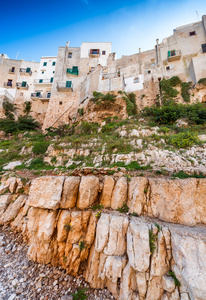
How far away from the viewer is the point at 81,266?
193 inches

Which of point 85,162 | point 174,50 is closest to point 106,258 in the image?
point 85,162

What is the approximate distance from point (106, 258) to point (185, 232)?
279cm

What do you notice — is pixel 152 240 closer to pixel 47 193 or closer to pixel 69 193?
pixel 69 193

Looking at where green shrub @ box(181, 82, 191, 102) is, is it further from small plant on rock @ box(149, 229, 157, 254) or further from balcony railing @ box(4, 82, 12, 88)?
balcony railing @ box(4, 82, 12, 88)

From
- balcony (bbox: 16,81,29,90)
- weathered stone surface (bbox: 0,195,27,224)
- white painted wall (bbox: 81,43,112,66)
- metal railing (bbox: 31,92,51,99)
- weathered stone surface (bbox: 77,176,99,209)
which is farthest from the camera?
balcony (bbox: 16,81,29,90)

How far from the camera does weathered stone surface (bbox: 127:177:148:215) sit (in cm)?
514

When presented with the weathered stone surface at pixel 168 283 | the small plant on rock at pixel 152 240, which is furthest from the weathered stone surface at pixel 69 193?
the weathered stone surface at pixel 168 283

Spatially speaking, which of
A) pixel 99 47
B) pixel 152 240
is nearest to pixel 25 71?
pixel 99 47

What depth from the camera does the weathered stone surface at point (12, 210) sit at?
726 centimetres

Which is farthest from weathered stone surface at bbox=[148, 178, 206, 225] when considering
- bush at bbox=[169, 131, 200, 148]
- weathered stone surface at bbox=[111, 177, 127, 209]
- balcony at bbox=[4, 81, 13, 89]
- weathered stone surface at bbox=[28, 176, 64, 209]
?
balcony at bbox=[4, 81, 13, 89]

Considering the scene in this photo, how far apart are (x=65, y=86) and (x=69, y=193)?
2512cm

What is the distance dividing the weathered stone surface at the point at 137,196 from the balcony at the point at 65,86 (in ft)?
81.3

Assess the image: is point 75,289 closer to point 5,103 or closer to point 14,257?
point 14,257

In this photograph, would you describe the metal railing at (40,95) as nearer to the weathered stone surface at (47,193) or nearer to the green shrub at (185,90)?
the green shrub at (185,90)
